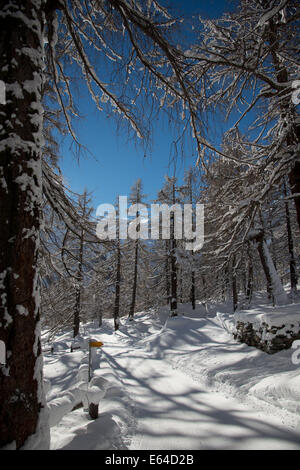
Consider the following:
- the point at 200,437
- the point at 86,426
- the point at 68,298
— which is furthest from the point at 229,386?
the point at 68,298

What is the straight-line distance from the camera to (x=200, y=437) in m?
3.42

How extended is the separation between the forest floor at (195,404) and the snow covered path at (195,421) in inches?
0.6

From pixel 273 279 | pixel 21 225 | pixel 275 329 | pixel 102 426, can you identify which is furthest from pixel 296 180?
pixel 273 279

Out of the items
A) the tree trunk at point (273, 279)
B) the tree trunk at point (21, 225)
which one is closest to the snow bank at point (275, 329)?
the tree trunk at point (273, 279)

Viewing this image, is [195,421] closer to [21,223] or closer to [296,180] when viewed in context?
[21,223]

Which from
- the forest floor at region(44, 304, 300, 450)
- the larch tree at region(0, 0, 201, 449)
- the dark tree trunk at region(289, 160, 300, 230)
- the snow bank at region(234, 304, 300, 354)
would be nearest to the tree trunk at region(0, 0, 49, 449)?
the larch tree at region(0, 0, 201, 449)

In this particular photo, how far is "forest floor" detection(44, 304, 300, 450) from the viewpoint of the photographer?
3.23 meters

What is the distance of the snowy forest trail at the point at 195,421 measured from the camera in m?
3.24

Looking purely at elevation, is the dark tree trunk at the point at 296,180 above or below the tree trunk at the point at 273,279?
above

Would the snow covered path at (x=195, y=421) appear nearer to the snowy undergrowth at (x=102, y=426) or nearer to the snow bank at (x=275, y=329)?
the snowy undergrowth at (x=102, y=426)

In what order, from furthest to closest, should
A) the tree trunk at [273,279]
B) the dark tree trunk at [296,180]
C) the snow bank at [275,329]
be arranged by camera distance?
the tree trunk at [273,279] → the snow bank at [275,329] → the dark tree trunk at [296,180]

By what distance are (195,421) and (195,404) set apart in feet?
2.88

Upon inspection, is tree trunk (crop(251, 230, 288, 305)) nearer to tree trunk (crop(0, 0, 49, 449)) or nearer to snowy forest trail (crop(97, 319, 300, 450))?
snowy forest trail (crop(97, 319, 300, 450))
